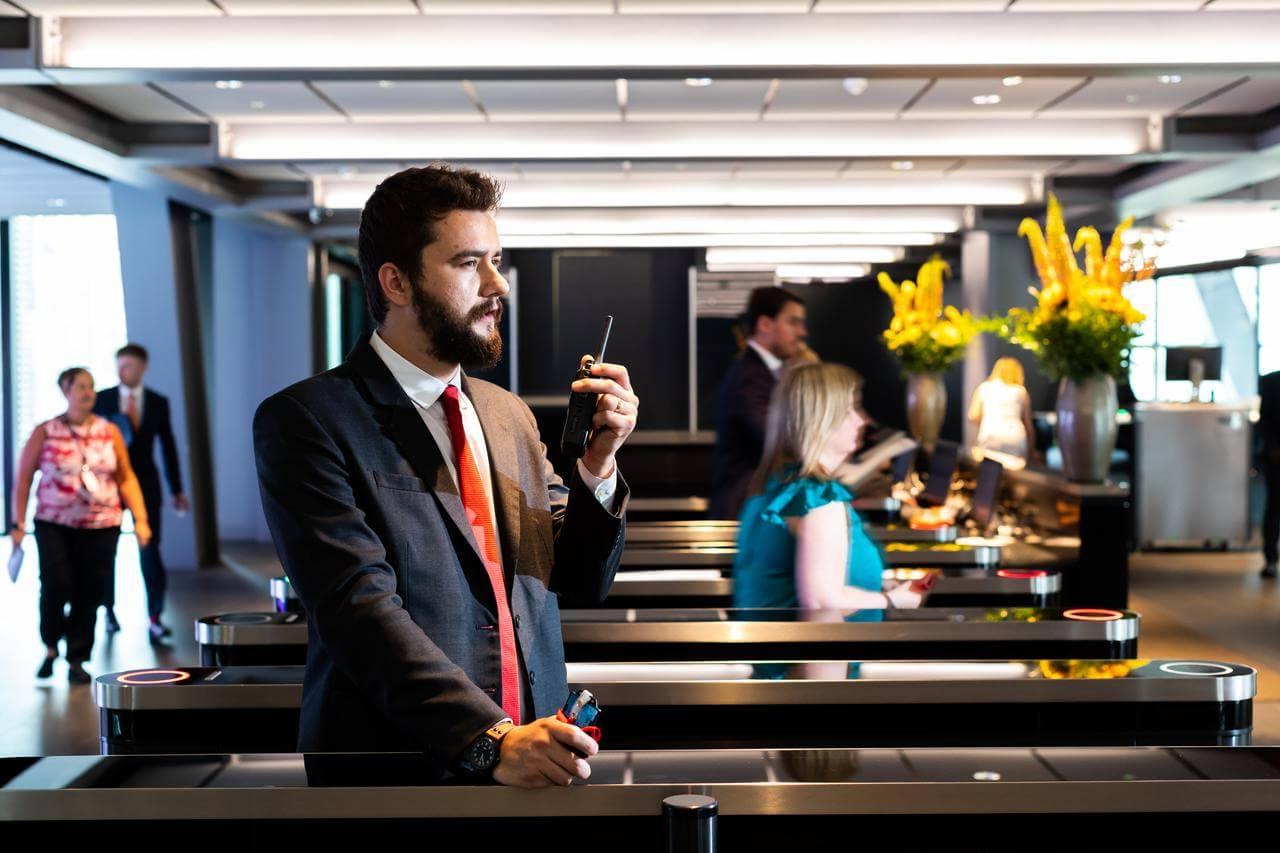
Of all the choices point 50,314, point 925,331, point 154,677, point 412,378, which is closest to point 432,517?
point 412,378

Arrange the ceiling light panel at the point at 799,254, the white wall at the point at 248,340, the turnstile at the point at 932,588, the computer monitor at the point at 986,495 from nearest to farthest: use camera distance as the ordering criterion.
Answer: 1. the turnstile at the point at 932,588
2. the computer monitor at the point at 986,495
3. the white wall at the point at 248,340
4. the ceiling light panel at the point at 799,254

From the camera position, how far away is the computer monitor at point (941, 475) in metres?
7.41

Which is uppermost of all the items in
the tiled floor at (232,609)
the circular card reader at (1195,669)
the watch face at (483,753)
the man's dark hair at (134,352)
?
the man's dark hair at (134,352)

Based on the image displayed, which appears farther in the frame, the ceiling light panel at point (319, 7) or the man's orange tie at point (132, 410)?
the man's orange tie at point (132, 410)

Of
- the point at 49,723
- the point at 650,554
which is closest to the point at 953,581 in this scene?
the point at 650,554

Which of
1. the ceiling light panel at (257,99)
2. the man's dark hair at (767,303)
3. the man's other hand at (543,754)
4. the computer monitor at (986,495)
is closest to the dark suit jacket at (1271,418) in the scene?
the computer monitor at (986,495)

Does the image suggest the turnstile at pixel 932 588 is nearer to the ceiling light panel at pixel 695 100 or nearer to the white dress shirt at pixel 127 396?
the ceiling light panel at pixel 695 100

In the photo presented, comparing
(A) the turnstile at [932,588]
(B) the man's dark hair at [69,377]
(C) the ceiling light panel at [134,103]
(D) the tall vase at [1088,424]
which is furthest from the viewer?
(C) the ceiling light panel at [134,103]

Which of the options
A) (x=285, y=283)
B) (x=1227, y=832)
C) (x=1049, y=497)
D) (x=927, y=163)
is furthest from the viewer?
(x=285, y=283)

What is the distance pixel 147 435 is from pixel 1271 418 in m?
7.99

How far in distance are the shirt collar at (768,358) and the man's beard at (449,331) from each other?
3.14 metres

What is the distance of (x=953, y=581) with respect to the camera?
13.9 ft

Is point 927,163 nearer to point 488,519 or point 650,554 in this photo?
point 650,554

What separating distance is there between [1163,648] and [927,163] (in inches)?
166
